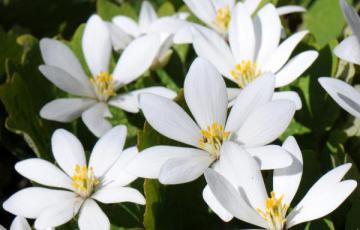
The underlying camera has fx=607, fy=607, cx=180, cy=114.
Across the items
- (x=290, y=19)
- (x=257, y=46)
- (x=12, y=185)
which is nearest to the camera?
(x=257, y=46)

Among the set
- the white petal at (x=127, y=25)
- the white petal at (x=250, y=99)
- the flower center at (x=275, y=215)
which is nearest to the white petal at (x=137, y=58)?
the white petal at (x=127, y=25)

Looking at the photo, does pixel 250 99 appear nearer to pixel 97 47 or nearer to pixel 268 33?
pixel 268 33

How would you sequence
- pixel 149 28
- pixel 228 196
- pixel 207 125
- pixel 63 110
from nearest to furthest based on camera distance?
pixel 228 196 → pixel 207 125 → pixel 63 110 → pixel 149 28

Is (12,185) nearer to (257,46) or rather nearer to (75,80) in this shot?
(75,80)

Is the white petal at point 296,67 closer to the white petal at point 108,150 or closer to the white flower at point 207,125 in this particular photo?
the white flower at point 207,125

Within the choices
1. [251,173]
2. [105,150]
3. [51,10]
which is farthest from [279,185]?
[51,10]

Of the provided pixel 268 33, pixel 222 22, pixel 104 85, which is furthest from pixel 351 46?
pixel 104 85

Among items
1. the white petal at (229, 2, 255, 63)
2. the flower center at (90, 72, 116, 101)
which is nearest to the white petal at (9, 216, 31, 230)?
the flower center at (90, 72, 116, 101)

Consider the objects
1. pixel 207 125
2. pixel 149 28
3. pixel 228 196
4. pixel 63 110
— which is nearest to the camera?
pixel 228 196
